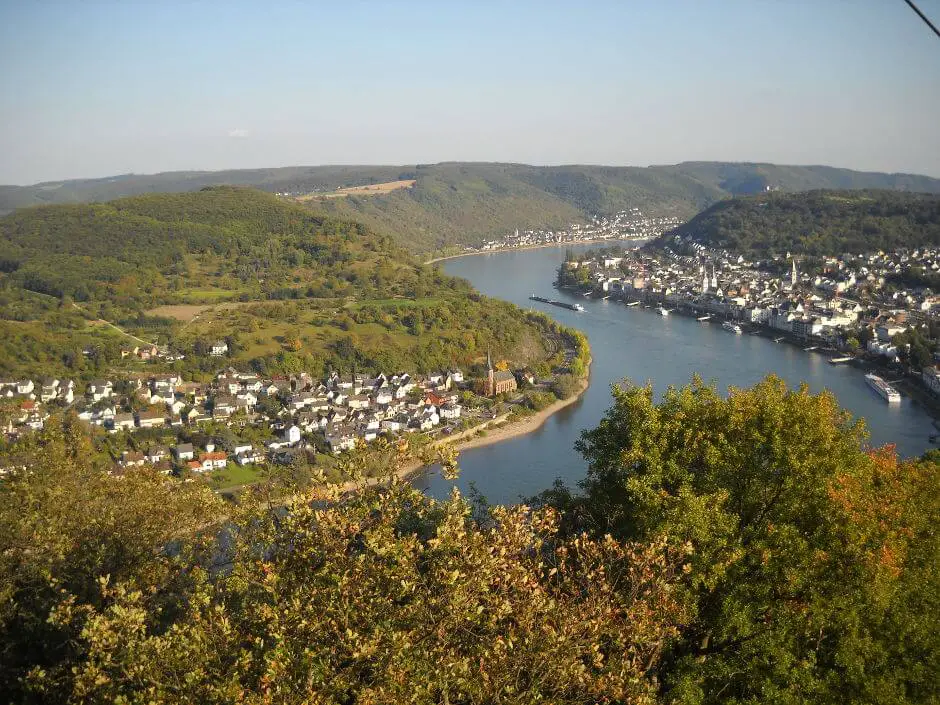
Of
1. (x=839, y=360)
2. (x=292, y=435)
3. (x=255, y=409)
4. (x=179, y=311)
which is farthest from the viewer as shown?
(x=179, y=311)

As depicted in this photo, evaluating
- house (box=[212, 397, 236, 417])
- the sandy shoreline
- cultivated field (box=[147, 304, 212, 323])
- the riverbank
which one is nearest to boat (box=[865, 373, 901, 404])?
the sandy shoreline

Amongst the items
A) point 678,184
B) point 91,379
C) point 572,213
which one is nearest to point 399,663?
point 91,379

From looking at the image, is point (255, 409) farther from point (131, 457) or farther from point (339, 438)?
point (131, 457)

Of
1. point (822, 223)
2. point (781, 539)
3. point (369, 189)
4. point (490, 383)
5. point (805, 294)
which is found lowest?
point (490, 383)

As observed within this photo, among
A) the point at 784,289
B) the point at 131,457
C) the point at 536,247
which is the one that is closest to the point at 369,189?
the point at 536,247

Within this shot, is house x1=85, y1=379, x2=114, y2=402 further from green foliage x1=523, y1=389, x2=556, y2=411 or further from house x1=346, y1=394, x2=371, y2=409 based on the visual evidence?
green foliage x1=523, y1=389, x2=556, y2=411

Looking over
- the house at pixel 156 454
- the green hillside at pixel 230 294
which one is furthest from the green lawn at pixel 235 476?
the green hillside at pixel 230 294
